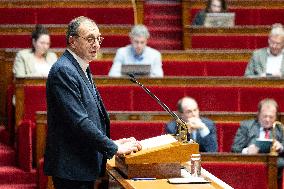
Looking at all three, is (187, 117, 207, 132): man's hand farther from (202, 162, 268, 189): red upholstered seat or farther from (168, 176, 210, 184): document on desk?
(168, 176, 210, 184): document on desk

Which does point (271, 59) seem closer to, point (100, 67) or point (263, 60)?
point (263, 60)

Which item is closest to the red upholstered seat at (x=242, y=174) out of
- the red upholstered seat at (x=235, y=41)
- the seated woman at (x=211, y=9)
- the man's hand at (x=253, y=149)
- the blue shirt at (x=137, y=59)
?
the man's hand at (x=253, y=149)

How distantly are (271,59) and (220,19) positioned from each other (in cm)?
52

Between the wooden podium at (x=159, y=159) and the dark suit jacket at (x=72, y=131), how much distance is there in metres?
0.06

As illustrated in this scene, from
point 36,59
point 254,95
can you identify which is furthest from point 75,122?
point 36,59

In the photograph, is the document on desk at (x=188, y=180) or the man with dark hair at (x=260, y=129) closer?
the document on desk at (x=188, y=180)

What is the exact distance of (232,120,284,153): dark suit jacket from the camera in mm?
2166

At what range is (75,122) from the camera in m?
1.20

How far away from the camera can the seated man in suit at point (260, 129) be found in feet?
7.07

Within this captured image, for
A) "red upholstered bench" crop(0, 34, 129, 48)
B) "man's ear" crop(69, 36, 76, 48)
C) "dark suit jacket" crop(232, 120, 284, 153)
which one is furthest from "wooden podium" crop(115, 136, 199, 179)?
"red upholstered bench" crop(0, 34, 129, 48)

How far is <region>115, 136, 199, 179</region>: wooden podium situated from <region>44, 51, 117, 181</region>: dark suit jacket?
6 cm

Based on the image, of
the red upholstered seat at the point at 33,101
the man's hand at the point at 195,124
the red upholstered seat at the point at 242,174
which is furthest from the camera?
the red upholstered seat at the point at 33,101

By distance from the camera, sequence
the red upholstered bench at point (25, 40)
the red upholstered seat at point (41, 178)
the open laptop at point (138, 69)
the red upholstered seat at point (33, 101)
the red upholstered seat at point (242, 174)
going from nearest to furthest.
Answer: the red upholstered seat at point (242, 174) < the red upholstered seat at point (41, 178) < the red upholstered seat at point (33, 101) < the open laptop at point (138, 69) < the red upholstered bench at point (25, 40)

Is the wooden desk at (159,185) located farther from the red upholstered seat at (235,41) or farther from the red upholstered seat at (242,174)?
the red upholstered seat at (235,41)
